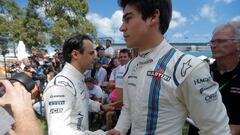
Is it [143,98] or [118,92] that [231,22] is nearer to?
[143,98]

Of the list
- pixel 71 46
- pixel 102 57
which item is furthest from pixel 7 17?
pixel 71 46

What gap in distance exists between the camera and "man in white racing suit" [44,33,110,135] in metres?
2.19

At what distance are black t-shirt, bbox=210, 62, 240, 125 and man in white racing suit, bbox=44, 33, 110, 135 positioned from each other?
3.71 ft

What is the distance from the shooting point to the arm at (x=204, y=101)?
1.64 metres

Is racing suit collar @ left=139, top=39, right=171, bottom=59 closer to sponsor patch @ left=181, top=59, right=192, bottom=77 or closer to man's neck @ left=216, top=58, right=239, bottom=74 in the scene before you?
sponsor patch @ left=181, top=59, right=192, bottom=77

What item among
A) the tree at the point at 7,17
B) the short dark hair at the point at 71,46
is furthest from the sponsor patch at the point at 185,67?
the tree at the point at 7,17

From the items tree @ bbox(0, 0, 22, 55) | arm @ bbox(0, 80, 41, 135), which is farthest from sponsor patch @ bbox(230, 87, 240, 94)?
tree @ bbox(0, 0, 22, 55)

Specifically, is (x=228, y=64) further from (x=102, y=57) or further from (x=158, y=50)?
(x=102, y=57)

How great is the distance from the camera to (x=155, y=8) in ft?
5.95

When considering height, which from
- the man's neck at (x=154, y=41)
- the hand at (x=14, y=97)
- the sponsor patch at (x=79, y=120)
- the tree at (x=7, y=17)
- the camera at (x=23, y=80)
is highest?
the tree at (x=7, y=17)

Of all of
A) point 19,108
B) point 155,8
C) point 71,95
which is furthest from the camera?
point 71,95

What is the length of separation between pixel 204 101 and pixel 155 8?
63 cm

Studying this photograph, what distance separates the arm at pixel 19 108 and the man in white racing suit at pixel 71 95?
0.67 m

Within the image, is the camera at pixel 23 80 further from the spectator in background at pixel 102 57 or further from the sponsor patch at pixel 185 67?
the spectator in background at pixel 102 57
